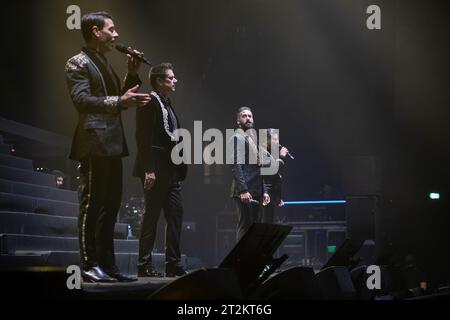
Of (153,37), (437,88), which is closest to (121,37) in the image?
(153,37)

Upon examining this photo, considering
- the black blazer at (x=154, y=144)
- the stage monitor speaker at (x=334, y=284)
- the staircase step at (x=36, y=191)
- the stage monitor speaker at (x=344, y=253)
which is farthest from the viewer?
the staircase step at (x=36, y=191)

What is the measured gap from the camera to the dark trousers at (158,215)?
5.27m

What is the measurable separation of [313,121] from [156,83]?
31.4ft

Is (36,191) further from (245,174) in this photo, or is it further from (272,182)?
(272,182)

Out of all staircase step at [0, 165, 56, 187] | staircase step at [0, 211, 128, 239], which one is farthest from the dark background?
staircase step at [0, 211, 128, 239]

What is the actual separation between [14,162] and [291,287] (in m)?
5.39

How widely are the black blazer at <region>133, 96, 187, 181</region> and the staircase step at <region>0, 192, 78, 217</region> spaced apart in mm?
2042

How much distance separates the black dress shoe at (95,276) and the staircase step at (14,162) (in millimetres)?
3858

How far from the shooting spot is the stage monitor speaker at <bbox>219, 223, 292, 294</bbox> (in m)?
→ 3.18

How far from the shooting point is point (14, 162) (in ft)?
25.7

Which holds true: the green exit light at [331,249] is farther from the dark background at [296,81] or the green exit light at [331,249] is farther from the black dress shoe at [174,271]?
the black dress shoe at [174,271]

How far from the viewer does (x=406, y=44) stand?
41.0 feet

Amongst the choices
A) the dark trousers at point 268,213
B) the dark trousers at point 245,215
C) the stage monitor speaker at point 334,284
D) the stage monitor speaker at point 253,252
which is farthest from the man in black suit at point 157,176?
the stage monitor speaker at point 253,252

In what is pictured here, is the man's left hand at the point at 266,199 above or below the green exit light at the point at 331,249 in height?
above
